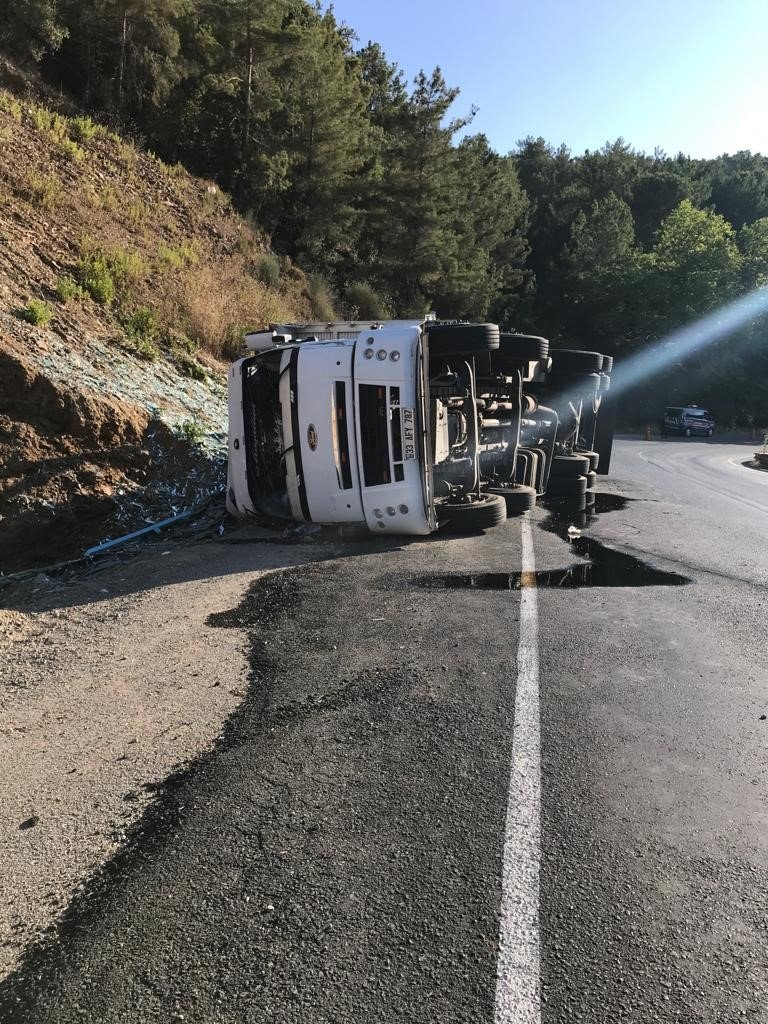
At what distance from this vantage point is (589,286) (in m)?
52.7

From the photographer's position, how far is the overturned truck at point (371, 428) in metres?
6.81

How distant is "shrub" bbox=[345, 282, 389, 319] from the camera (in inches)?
1141

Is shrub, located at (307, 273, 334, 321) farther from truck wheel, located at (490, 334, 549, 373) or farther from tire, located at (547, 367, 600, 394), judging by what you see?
truck wheel, located at (490, 334, 549, 373)

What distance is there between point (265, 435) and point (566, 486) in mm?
5695

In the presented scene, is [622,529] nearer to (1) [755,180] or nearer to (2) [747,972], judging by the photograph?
(2) [747,972]

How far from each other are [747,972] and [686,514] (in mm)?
8973

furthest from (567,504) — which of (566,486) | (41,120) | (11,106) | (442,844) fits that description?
(11,106)

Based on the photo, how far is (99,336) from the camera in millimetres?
10828

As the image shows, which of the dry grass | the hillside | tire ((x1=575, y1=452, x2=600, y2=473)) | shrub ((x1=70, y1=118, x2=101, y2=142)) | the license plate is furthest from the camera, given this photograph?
shrub ((x1=70, y1=118, x2=101, y2=142))

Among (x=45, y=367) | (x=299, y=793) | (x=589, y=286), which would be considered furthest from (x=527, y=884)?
(x=589, y=286)

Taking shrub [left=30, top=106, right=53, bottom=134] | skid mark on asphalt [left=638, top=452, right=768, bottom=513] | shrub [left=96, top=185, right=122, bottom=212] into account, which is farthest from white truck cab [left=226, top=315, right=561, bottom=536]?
shrub [left=30, top=106, right=53, bottom=134]

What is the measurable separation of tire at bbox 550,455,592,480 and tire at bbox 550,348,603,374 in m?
1.63

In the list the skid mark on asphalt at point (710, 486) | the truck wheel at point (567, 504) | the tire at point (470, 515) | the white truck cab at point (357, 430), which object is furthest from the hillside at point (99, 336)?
the skid mark on asphalt at point (710, 486)

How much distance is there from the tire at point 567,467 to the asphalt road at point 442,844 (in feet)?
21.5
